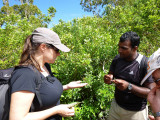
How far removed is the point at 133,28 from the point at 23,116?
553cm

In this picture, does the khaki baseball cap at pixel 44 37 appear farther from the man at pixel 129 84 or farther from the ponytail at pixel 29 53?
the man at pixel 129 84

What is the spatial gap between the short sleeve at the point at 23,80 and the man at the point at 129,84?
1242 millimetres

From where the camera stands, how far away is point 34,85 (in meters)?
1.09

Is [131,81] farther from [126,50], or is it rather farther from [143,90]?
[126,50]

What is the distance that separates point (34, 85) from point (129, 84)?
1359 millimetres

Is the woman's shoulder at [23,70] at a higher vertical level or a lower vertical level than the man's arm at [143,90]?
higher

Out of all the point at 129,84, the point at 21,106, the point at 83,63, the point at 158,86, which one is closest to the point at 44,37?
the point at 21,106

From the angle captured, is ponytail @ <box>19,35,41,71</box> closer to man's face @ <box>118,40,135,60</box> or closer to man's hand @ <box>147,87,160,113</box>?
man's hand @ <box>147,87,160,113</box>

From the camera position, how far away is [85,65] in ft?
9.46

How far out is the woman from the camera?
1.00 m

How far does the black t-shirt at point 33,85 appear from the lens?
1018 millimetres

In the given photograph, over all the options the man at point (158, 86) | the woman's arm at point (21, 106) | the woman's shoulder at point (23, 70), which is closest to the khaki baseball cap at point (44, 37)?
the woman's shoulder at point (23, 70)

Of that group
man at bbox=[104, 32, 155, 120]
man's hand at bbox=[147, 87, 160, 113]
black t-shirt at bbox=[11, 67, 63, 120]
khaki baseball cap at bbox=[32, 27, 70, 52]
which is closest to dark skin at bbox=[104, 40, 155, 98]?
man at bbox=[104, 32, 155, 120]

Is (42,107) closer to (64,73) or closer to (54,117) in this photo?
(54,117)
